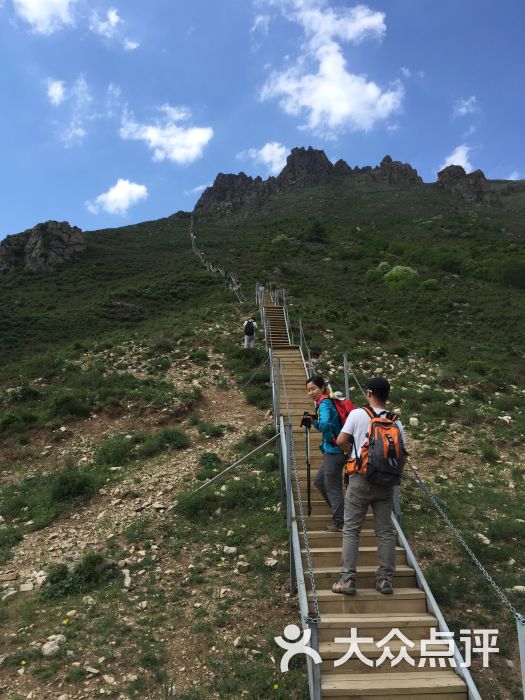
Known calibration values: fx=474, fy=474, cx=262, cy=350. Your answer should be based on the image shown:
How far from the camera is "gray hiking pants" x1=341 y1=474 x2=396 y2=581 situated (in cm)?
465

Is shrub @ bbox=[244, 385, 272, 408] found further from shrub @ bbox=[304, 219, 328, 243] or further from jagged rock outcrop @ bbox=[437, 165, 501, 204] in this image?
jagged rock outcrop @ bbox=[437, 165, 501, 204]

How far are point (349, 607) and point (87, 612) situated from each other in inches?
128

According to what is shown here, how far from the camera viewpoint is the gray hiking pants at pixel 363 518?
4648mm

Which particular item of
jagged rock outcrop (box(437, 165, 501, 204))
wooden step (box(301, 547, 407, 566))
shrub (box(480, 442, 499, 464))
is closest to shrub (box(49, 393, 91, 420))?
wooden step (box(301, 547, 407, 566))

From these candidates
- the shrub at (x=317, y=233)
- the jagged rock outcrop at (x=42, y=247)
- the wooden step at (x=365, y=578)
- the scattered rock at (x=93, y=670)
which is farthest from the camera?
the shrub at (x=317, y=233)

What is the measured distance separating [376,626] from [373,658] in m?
0.27

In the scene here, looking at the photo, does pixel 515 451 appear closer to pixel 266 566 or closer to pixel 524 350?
pixel 266 566

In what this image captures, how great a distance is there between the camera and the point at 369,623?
14.5 feet

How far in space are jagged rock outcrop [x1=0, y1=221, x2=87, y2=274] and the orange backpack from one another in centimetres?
4365

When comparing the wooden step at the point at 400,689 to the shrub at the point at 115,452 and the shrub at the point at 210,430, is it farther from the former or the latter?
the shrub at the point at 210,430

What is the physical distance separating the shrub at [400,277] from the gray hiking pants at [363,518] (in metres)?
29.7

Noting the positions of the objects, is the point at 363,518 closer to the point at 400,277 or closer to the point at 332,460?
the point at 332,460

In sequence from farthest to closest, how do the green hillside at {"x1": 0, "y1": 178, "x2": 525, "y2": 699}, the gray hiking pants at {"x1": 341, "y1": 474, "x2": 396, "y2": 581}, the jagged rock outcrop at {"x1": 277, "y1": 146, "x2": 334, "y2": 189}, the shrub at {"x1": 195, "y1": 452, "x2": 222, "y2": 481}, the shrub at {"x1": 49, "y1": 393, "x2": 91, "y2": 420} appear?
the jagged rock outcrop at {"x1": 277, "y1": 146, "x2": 334, "y2": 189} < the shrub at {"x1": 49, "y1": 393, "x2": 91, "y2": 420} < the shrub at {"x1": 195, "y1": 452, "x2": 222, "y2": 481} < the green hillside at {"x1": 0, "y1": 178, "x2": 525, "y2": 699} < the gray hiking pants at {"x1": 341, "y1": 474, "x2": 396, "y2": 581}

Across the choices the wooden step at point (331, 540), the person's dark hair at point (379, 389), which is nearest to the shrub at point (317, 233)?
the wooden step at point (331, 540)
